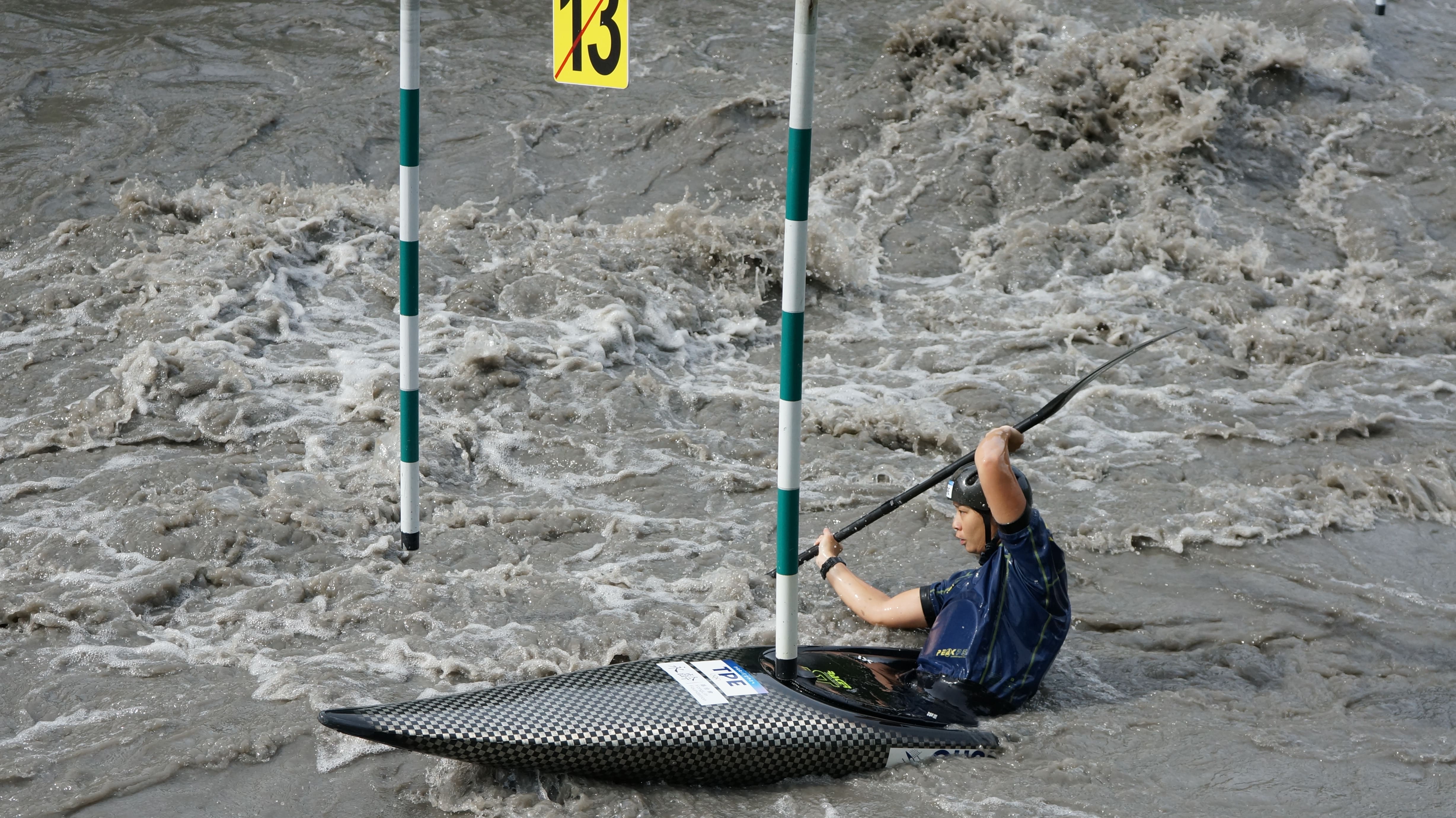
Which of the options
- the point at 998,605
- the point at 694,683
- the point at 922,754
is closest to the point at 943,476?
the point at 998,605

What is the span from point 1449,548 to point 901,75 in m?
5.05

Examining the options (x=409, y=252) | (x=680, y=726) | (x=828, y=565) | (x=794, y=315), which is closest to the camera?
(x=794, y=315)

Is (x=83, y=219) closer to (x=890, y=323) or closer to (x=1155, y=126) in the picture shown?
(x=890, y=323)

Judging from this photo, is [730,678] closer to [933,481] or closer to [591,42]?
[933,481]

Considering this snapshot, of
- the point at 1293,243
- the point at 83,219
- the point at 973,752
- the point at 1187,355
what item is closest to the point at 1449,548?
the point at 1187,355

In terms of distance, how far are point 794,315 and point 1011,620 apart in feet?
3.47

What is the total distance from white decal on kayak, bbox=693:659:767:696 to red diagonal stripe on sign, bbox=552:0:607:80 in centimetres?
148

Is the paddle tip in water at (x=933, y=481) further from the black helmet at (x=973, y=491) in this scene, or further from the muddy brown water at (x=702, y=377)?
the muddy brown water at (x=702, y=377)

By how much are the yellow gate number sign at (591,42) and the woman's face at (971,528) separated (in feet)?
4.42

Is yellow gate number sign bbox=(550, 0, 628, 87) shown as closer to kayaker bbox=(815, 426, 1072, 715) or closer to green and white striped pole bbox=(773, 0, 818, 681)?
green and white striped pole bbox=(773, 0, 818, 681)

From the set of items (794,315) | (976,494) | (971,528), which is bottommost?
(971,528)

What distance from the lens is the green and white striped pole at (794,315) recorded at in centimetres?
252

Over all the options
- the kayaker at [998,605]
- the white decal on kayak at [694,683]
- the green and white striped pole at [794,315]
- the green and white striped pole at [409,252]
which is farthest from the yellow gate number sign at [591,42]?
the white decal on kayak at [694,683]

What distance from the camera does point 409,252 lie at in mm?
3328
